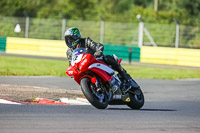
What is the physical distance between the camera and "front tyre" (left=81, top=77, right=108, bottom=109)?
27.1 ft

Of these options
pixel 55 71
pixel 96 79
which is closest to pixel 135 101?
pixel 96 79

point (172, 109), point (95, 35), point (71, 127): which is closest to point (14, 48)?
point (95, 35)

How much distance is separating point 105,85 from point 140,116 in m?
1.05

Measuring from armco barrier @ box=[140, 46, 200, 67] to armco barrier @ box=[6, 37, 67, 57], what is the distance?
5.16 metres

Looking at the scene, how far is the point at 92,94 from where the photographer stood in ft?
27.2

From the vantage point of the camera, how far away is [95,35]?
101ft

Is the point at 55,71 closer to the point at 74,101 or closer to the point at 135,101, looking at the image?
the point at 74,101

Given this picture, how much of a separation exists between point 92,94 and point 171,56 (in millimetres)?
18910

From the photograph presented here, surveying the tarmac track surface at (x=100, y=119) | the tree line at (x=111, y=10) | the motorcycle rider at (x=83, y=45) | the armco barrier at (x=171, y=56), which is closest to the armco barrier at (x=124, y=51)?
the armco barrier at (x=171, y=56)

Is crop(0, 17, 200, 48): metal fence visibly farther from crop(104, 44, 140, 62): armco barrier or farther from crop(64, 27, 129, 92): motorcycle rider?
crop(64, 27, 129, 92): motorcycle rider

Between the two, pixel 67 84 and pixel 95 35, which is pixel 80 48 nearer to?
pixel 67 84

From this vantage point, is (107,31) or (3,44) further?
(3,44)

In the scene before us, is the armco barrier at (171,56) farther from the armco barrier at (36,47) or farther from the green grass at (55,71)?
the armco barrier at (36,47)

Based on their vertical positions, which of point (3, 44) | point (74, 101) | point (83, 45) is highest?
point (83, 45)
